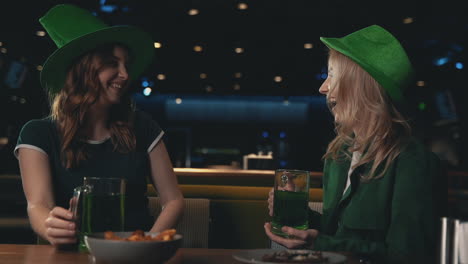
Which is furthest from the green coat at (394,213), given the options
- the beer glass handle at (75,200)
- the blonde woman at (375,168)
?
the beer glass handle at (75,200)

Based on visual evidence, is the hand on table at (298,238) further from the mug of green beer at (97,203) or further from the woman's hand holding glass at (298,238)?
the mug of green beer at (97,203)

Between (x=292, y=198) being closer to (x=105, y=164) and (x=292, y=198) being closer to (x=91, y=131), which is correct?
(x=105, y=164)

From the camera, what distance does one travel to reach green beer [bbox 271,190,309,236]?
66.5 inches

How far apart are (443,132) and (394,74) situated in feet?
33.8

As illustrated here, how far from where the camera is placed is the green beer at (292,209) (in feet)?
5.54

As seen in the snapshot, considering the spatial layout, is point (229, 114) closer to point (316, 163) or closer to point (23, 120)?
point (316, 163)

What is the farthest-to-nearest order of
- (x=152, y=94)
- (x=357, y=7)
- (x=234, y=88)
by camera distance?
(x=152, y=94)
(x=234, y=88)
(x=357, y=7)

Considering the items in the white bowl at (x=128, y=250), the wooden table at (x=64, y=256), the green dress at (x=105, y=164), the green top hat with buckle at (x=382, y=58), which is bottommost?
the wooden table at (x=64, y=256)

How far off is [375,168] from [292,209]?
0.36m

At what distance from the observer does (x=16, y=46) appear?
373 inches

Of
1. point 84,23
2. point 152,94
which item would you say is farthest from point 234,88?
point 84,23

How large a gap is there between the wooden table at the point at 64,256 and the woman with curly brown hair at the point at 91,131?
463 millimetres

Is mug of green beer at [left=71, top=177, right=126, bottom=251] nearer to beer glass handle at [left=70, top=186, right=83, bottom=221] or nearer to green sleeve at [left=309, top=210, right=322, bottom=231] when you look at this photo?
beer glass handle at [left=70, top=186, right=83, bottom=221]

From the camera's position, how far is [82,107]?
7.50 ft
